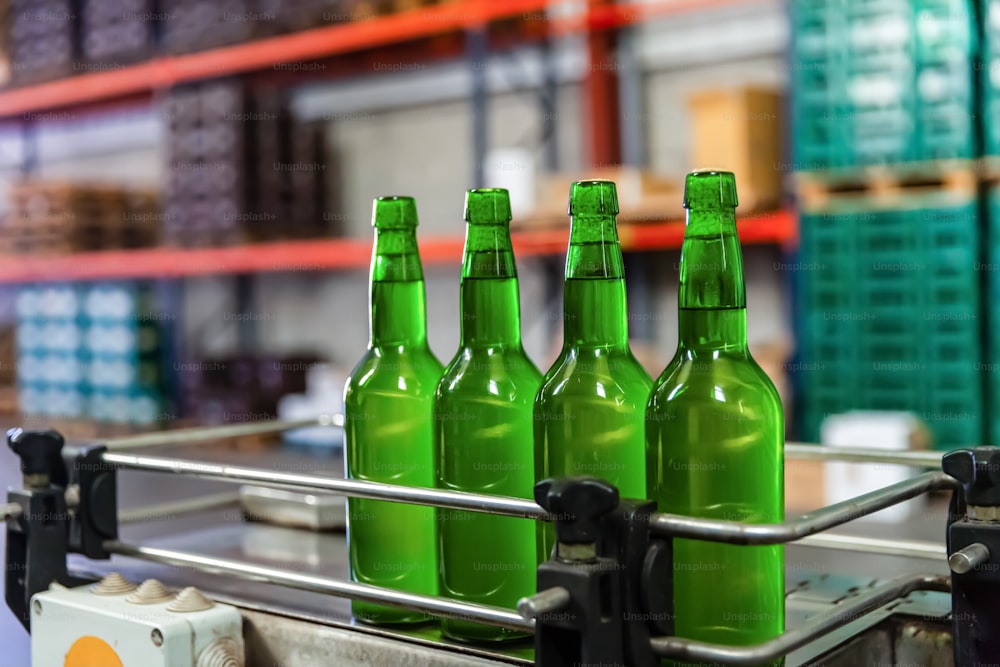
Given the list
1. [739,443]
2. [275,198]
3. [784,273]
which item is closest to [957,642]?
[739,443]

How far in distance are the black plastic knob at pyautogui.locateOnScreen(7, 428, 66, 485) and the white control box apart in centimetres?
12

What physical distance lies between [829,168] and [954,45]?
0.48 m

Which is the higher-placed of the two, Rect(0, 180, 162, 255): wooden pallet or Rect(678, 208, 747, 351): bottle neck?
Rect(0, 180, 162, 255): wooden pallet

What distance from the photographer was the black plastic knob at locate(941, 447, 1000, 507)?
650 millimetres

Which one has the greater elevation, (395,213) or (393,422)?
(395,213)

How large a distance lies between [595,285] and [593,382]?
0.06 meters

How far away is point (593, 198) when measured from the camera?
26.6 inches

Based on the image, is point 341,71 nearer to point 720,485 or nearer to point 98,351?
point 98,351

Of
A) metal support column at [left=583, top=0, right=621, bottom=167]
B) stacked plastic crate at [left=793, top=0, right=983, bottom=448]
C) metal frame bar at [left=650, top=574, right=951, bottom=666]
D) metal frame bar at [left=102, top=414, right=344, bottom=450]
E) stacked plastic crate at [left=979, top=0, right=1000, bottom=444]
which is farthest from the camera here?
metal support column at [left=583, top=0, right=621, bottom=167]

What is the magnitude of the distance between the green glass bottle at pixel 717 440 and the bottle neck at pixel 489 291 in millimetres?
129

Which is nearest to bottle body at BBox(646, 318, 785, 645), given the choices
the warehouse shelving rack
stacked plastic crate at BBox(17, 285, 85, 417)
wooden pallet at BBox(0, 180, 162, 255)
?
the warehouse shelving rack

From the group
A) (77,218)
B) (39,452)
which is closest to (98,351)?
(77,218)

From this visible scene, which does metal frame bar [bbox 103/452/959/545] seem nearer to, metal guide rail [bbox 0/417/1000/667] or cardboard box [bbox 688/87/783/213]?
metal guide rail [bbox 0/417/1000/667]

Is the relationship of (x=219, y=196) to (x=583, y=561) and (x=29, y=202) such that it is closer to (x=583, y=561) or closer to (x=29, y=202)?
(x=29, y=202)
